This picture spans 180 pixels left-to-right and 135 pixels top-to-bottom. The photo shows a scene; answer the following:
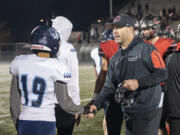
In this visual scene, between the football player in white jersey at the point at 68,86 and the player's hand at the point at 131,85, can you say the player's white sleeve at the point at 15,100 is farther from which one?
the player's hand at the point at 131,85

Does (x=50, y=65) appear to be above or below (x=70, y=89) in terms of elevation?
above

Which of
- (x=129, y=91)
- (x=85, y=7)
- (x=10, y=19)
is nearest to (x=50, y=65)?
(x=129, y=91)

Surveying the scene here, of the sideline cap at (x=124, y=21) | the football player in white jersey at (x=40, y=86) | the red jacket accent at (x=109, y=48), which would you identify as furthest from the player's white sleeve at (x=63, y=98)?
the red jacket accent at (x=109, y=48)

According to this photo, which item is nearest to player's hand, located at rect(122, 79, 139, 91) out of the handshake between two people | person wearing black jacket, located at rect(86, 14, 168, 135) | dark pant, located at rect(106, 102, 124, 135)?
person wearing black jacket, located at rect(86, 14, 168, 135)

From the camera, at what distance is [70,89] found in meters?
3.87

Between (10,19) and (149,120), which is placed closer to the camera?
(149,120)

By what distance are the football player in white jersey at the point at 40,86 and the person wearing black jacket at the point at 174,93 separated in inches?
46.4

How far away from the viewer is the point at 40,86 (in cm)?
286

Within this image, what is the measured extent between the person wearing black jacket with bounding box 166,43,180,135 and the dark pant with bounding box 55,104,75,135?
1.09m

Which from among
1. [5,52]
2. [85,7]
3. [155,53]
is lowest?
[5,52]

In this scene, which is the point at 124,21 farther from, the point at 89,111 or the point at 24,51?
the point at 24,51

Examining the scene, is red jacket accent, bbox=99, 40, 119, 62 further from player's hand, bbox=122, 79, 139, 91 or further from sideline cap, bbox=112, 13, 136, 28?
player's hand, bbox=122, 79, 139, 91

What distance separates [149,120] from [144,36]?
5.38 ft

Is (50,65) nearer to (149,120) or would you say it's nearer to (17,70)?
(17,70)
